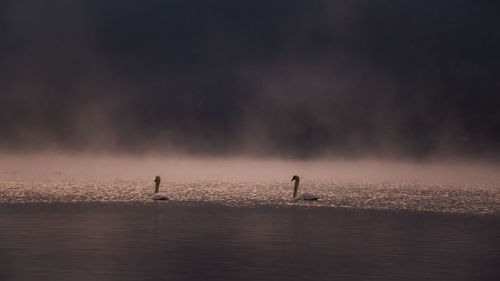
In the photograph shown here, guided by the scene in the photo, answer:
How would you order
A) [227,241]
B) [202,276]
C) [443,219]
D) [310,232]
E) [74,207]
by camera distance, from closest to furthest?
[202,276]
[227,241]
[310,232]
[443,219]
[74,207]

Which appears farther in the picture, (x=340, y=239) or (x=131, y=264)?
(x=340, y=239)

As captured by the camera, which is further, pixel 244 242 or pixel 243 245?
pixel 244 242

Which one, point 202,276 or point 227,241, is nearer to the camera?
point 202,276

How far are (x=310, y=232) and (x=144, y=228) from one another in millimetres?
8524

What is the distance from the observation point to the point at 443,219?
161 ft

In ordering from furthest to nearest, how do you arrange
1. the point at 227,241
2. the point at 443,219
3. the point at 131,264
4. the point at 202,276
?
the point at 443,219, the point at 227,241, the point at 131,264, the point at 202,276

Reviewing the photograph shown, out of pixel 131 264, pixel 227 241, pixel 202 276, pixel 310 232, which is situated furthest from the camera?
pixel 310 232

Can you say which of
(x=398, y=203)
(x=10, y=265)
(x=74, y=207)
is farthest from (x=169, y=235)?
(x=398, y=203)

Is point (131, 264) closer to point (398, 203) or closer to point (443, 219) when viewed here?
point (443, 219)

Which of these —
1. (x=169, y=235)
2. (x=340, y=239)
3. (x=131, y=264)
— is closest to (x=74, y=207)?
(x=169, y=235)

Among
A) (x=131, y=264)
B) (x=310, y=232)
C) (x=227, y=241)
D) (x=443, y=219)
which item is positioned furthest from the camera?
(x=443, y=219)

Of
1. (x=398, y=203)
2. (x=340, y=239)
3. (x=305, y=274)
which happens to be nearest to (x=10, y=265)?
(x=305, y=274)

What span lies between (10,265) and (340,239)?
15748 millimetres

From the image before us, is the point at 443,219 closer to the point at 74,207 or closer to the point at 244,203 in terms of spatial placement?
the point at 244,203
